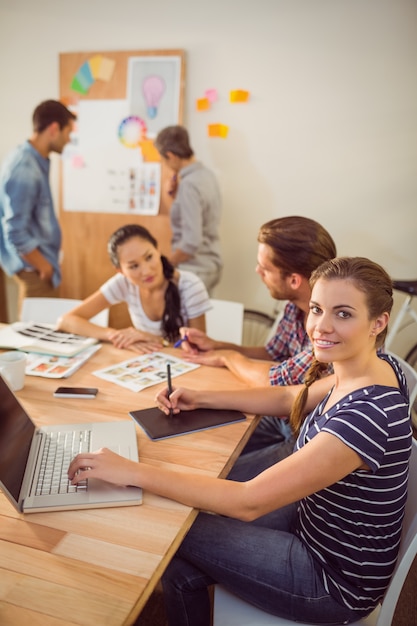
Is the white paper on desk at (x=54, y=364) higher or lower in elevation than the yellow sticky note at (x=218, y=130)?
lower

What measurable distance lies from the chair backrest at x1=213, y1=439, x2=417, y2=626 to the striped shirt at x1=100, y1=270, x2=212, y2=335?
117cm

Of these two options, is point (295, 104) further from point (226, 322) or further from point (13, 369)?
point (13, 369)

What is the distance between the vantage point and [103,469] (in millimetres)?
965

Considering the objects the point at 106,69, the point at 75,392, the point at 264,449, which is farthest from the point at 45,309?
the point at 106,69

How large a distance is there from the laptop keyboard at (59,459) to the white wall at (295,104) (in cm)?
233

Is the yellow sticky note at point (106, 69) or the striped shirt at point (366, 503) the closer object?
the striped shirt at point (366, 503)

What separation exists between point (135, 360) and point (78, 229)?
2.11 meters

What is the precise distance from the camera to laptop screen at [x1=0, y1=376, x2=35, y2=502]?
92 centimetres

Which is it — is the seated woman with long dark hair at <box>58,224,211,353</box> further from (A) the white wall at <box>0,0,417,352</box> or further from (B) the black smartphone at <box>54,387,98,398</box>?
(A) the white wall at <box>0,0,417,352</box>

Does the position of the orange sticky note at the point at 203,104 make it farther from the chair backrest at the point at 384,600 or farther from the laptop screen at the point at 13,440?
the chair backrest at the point at 384,600

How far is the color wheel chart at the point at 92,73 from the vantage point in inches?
130

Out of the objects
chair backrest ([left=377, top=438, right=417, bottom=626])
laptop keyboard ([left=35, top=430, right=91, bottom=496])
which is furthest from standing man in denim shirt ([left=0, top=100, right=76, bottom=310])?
chair backrest ([left=377, top=438, right=417, bottom=626])

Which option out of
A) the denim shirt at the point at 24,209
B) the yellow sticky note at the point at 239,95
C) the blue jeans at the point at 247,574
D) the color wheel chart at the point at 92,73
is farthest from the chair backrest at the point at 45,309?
the color wheel chart at the point at 92,73

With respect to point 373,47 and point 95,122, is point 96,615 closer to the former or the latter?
point 373,47
